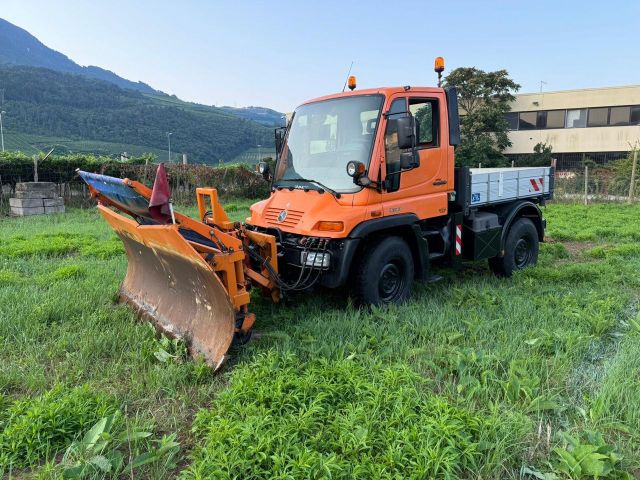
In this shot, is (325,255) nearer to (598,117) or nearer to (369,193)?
(369,193)

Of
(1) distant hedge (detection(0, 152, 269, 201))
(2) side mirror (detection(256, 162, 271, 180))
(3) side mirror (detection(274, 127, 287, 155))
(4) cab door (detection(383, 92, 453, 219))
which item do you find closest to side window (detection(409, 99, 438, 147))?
(4) cab door (detection(383, 92, 453, 219))

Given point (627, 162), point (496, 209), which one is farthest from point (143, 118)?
point (496, 209)

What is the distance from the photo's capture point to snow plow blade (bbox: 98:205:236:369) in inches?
138

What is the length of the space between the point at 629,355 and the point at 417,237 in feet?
7.16

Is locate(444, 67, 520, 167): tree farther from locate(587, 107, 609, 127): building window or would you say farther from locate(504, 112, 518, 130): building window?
locate(587, 107, 609, 127): building window

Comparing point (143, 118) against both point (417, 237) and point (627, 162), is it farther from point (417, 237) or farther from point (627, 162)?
point (417, 237)

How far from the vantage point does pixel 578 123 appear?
108ft

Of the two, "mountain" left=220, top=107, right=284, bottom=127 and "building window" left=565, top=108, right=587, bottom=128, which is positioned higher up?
"mountain" left=220, top=107, right=284, bottom=127

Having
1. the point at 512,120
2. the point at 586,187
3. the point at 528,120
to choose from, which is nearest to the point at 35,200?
the point at 586,187

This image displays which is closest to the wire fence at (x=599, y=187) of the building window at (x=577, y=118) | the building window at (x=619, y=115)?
the building window at (x=619, y=115)

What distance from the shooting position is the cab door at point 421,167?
182 inches

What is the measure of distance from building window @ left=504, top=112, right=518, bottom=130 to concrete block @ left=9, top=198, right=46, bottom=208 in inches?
1266

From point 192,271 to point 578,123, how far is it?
36337 mm

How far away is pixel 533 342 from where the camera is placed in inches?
145
